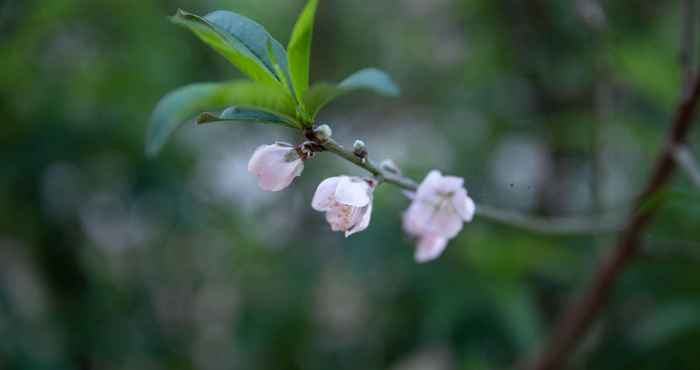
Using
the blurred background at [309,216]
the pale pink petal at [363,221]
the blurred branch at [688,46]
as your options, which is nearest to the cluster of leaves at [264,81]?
the pale pink petal at [363,221]

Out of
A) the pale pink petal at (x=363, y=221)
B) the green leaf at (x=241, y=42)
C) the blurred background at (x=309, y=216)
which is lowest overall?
the blurred background at (x=309, y=216)

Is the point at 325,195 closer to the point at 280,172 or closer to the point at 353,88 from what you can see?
the point at 280,172

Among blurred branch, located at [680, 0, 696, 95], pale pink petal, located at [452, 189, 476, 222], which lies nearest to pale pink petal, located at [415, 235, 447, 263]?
pale pink petal, located at [452, 189, 476, 222]

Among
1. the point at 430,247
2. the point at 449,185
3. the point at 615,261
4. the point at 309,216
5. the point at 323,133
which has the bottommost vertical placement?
the point at 309,216

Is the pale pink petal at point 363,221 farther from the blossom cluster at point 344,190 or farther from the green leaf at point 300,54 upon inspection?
the green leaf at point 300,54

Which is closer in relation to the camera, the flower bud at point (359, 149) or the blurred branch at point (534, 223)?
the flower bud at point (359, 149)

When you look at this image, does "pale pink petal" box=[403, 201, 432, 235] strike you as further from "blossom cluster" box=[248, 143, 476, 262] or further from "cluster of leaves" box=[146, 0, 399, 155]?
"cluster of leaves" box=[146, 0, 399, 155]

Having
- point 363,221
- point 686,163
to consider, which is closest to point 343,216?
point 363,221
